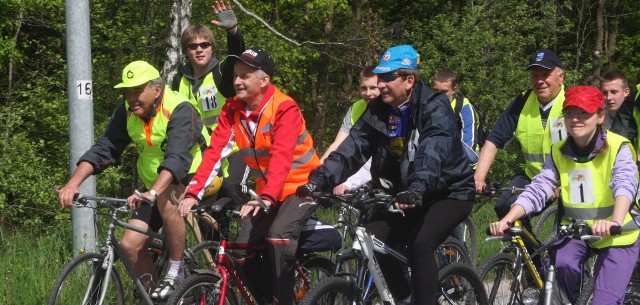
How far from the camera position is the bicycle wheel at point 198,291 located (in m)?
5.80

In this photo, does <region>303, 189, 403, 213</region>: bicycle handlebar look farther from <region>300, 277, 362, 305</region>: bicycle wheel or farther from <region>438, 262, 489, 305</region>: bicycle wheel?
<region>438, 262, 489, 305</region>: bicycle wheel

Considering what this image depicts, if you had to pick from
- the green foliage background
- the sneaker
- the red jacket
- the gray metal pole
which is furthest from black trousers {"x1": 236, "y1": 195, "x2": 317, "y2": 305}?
the green foliage background

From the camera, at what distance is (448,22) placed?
18922 millimetres

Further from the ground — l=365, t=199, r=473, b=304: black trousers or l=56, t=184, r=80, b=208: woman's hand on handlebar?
l=56, t=184, r=80, b=208: woman's hand on handlebar

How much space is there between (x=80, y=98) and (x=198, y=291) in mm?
2597

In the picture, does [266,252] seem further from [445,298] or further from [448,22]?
[448,22]

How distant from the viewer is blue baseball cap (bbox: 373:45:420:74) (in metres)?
6.03

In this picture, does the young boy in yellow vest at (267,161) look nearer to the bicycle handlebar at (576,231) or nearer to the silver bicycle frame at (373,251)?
the silver bicycle frame at (373,251)

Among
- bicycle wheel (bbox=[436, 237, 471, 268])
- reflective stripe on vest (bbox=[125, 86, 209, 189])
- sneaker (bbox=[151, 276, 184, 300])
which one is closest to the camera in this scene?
sneaker (bbox=[151, 276, 184, 300])

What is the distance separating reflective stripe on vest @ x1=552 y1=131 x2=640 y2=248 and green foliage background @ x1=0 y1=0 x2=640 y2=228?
6.89 meters

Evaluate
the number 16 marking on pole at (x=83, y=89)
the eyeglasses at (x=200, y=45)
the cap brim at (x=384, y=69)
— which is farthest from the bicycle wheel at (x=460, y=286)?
the number 16 marking on pole at (x=83, y=89)

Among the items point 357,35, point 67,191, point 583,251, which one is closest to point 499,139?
point 583,251

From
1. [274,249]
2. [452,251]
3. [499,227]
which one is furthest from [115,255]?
[452,251]

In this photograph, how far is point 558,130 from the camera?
7547 millimetres
